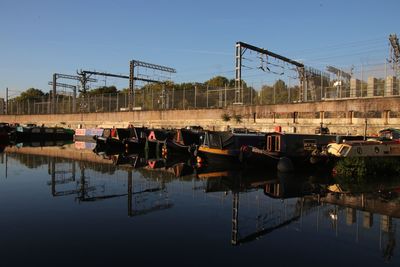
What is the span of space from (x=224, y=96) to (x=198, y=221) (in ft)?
106

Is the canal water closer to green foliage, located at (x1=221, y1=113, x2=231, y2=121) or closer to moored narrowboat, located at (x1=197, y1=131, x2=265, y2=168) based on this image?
moored narrowboat, located at (x1=197, y1=131, x2=265, y2=168)

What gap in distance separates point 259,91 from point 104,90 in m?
66.4

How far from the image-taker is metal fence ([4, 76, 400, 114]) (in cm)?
3269

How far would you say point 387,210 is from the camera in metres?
11.7

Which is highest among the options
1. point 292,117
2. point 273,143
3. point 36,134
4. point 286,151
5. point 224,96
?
point 224,96

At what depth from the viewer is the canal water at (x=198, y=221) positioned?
25.8ft

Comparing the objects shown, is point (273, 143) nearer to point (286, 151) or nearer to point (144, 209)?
point (286, 151)

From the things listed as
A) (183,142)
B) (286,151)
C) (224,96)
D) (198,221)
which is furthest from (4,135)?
(198,221)

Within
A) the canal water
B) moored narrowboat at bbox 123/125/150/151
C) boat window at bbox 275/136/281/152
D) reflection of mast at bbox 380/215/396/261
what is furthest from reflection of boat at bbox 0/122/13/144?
reflection of mast at bbox 380/215/396/261

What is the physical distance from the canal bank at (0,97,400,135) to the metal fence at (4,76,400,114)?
157 centimetres

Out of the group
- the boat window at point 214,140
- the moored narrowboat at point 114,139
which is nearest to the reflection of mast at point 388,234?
the boat window at point 214,140

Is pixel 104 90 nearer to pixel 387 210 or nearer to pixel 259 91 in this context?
pixel 259 91

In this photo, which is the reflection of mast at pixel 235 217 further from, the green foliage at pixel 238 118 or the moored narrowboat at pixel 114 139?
the moored narrowboat at pixel 114 139

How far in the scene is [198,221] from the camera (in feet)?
34.8
